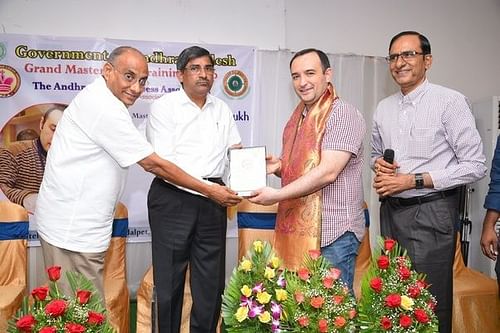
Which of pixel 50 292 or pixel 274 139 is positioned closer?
pixel 50 292

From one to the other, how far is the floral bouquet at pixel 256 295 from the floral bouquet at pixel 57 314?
0.32 meters

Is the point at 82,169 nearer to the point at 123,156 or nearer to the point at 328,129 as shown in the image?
the point at 123,156

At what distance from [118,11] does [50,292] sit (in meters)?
3.13

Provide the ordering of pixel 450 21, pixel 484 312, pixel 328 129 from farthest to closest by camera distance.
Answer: pixel 450 21 → pixel 484 312 → pixel 328 129

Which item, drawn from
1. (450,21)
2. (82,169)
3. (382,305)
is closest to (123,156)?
(82,169)

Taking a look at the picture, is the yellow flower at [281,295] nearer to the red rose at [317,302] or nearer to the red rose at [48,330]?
the red rose at [317,302]

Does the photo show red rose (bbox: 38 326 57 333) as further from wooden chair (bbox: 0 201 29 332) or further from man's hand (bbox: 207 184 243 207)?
wooden chair (bbox: 0 201 29 332)

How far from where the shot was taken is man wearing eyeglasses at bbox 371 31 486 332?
2346mm

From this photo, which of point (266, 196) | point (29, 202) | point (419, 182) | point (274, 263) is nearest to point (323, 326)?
point (274, 263)

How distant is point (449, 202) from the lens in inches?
94.0

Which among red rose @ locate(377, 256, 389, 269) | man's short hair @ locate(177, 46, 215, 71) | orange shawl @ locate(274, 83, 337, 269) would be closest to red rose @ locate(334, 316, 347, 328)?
red rose @ locate(377, 256, 389, 269)

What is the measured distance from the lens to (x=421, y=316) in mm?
1316

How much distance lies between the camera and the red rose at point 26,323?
4.04 ft

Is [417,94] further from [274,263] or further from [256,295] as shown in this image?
[256,295]
